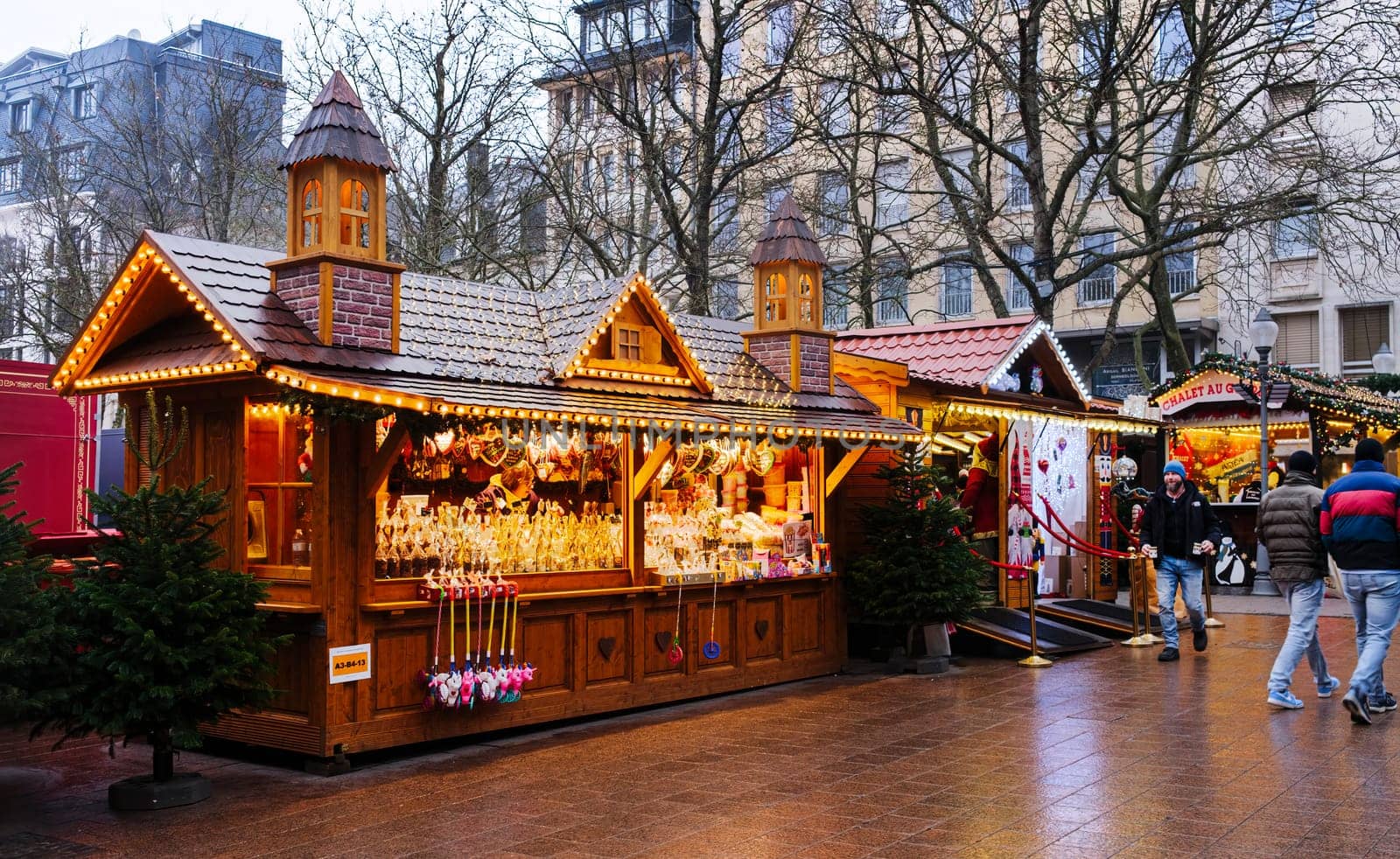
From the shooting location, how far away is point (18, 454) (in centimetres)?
1352

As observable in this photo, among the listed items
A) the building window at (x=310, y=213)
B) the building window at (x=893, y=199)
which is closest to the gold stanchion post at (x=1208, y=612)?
the building window at (x=310, y=213)

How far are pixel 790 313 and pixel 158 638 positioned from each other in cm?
720

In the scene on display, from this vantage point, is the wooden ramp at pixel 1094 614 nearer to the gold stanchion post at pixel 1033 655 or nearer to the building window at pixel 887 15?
the gold stanchion post at pixel 1033 655

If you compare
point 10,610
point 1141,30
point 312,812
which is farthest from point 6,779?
point 1141,30

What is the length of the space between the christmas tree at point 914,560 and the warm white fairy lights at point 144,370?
661 cm

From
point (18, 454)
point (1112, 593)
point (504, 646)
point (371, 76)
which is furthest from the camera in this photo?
point (371, 76)

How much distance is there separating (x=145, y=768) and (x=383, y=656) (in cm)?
170

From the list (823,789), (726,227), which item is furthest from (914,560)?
(726,227)

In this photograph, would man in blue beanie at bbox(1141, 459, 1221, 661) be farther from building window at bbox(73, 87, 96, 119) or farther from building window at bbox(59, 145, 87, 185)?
building window at bbox(73, 87, 96, 119)

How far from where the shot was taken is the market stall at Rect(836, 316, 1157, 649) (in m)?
13.8

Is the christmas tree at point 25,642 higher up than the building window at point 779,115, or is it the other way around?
the building window at point 779,115

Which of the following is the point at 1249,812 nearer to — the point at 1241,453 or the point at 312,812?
the point at 312,812

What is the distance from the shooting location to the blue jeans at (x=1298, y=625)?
32.8 ft

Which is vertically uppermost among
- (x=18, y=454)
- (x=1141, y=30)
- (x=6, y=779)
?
(x=1141, y=30)
